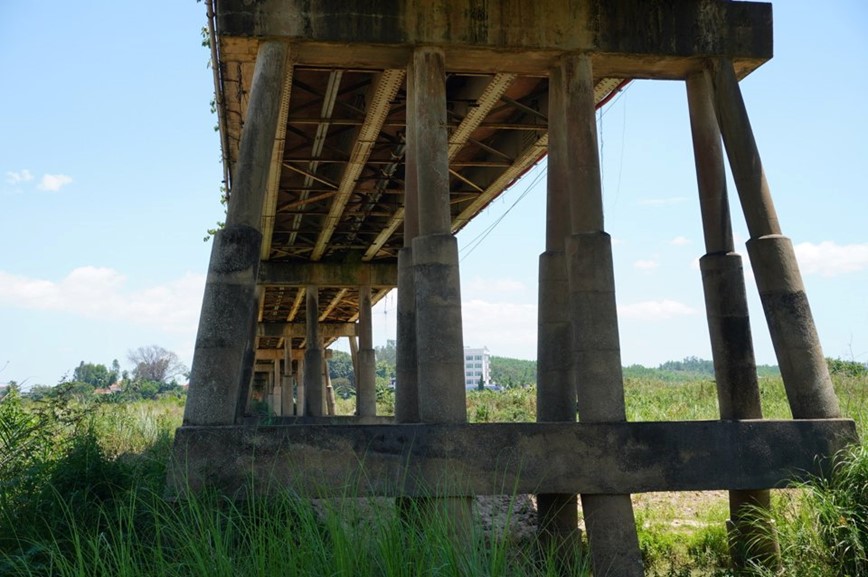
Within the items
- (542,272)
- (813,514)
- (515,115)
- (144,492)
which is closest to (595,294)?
(542,272)

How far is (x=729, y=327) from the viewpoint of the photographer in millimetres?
11594

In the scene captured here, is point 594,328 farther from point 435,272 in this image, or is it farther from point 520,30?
point 520,30

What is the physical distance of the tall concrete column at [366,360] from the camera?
2959 cm

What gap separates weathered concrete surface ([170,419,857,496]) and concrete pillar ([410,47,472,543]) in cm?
55

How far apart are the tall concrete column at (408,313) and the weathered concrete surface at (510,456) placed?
2695mm

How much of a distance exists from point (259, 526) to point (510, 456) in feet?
9.78

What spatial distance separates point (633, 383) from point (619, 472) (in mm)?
29435

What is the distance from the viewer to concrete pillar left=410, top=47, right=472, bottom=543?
33.0 feet

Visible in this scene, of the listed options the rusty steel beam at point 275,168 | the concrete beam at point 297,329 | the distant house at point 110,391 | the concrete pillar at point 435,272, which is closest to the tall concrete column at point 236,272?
the rusty steel beam at point 275,168

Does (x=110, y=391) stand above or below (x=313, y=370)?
below

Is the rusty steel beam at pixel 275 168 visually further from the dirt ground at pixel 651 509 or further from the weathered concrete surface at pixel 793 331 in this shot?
the weathered concrete surface at pixel 793 331

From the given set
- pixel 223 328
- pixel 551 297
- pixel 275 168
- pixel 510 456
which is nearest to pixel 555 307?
pixel 551 297

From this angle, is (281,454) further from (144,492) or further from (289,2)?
(289,2)

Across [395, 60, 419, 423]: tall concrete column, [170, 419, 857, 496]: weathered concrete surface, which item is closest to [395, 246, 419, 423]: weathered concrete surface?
[395, 60, 419, 423]: tall concrete column
